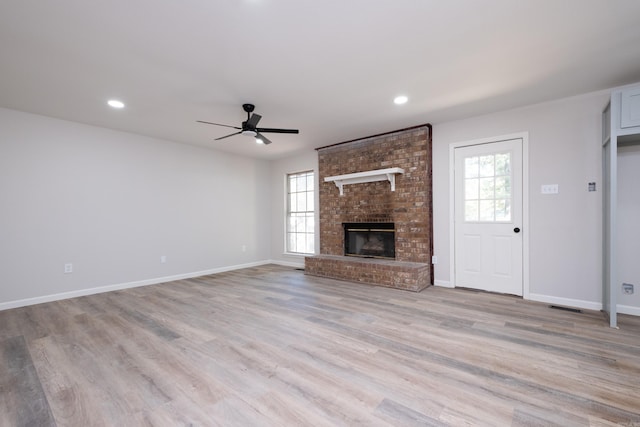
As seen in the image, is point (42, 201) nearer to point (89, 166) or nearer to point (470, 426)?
point (89, 166)

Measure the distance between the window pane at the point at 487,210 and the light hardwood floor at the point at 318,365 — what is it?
3.81 ft

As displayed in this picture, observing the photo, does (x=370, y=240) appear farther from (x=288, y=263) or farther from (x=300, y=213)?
(x=288, y=263)

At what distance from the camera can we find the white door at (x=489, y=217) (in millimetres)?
3879

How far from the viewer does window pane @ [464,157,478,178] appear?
13.8 ft

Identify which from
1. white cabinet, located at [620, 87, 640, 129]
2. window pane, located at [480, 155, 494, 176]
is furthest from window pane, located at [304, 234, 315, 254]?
white cabinet, located at [620, 87, 640, 129]

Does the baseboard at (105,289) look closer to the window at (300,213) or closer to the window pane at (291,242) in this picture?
the window pane at (291,242)

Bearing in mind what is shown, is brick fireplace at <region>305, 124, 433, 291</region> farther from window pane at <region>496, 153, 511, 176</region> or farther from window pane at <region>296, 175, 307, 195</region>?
window pane at <region>496, 153, 511, 176</region>

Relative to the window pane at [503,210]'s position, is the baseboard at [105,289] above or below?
below

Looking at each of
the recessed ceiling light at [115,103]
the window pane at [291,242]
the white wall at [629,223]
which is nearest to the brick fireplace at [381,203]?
the window pane at [291,242]

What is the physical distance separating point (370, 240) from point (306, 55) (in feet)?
11.8

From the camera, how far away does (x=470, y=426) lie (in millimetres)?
1504

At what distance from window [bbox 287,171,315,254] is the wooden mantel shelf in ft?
3.37

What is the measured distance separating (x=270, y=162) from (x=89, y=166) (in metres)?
3.58

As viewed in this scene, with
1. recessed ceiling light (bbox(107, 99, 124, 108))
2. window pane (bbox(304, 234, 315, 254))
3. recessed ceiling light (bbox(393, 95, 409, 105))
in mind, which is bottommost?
window pane (bbox(304, 234, 315, 254))
